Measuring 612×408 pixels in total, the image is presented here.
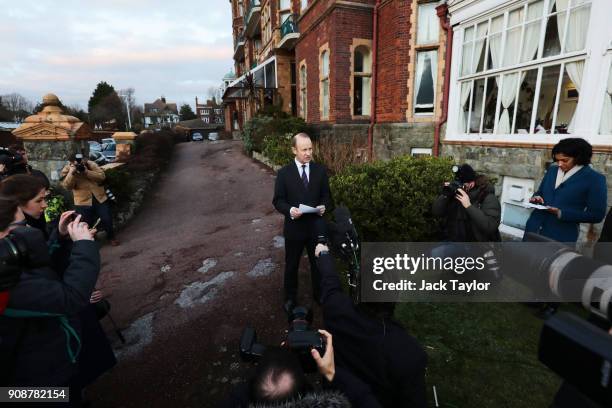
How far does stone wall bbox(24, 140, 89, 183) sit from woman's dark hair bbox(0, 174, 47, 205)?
200 inches

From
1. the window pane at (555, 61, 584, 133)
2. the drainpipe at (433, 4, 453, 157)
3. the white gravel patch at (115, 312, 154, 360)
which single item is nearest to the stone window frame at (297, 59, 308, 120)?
the drainpipe at (433, 4, 453, 157)

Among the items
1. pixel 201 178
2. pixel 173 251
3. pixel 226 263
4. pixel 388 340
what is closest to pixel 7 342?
pixel 388 340

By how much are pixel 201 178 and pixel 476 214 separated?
10.3m

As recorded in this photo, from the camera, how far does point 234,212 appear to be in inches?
313

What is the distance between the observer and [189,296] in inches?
165

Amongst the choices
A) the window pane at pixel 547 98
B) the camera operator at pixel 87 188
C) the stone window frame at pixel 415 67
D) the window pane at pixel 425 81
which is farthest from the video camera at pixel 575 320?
the window pane at pixel 425 81

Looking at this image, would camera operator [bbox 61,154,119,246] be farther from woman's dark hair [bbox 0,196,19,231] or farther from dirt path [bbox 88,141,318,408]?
woman's dark hair [bbox 0,196,19,231]

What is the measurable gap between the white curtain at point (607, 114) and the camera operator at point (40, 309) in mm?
6339

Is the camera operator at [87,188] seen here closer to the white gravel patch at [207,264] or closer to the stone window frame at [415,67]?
the white gravel patch at [207,264]

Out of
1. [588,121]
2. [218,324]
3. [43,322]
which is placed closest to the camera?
[43,322]

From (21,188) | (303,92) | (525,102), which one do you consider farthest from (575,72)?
(303,92)

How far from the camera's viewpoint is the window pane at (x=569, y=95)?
4.65 m

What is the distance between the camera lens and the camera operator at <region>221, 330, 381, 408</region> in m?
1.18

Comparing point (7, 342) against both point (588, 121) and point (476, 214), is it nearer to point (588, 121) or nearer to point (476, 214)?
point (476, 214)
